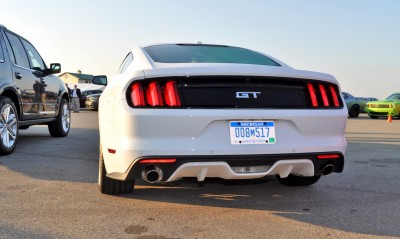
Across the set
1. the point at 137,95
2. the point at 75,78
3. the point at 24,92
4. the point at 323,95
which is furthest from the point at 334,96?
the point at 75,78

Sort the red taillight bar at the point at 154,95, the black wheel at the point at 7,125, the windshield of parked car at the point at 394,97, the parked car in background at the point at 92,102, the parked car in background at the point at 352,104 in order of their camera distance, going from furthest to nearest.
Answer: the parked car in background at the point at 352,104
the parked car in background at the point at 92,102
the windshield of parked car at the point at 394,97
the black wheel at the point at 7,125
the red taillight bar at the point at 154,95

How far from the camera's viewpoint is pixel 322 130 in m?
3.34

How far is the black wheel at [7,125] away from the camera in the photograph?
18.4 ft

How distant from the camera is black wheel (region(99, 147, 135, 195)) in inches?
143

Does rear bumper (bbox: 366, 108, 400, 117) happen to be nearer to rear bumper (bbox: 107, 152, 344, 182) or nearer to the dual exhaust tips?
rear bumper (bbox: 107, 152, 344, 182)

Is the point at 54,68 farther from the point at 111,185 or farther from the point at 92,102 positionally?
the point at 92,102

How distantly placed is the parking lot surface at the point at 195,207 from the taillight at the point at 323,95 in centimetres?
89

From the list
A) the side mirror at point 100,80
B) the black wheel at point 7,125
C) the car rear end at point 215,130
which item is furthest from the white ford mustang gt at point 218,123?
the black wheel at point 7,125

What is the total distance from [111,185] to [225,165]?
1207 mm

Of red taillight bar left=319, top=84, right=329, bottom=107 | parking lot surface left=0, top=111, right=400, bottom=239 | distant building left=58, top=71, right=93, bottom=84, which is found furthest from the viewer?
distant building left=58, top=71, right=93, bottom=84

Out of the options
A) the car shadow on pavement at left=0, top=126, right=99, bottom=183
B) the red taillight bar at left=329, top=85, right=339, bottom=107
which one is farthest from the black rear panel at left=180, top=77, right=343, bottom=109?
the car shadow on pavement at left=0, top=126, right=99, bottom=183

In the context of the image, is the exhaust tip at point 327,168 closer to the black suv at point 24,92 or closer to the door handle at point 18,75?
the black suv at point 24,92

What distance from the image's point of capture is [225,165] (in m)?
3.00

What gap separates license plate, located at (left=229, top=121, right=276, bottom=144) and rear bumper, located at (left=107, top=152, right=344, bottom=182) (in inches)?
4.7
